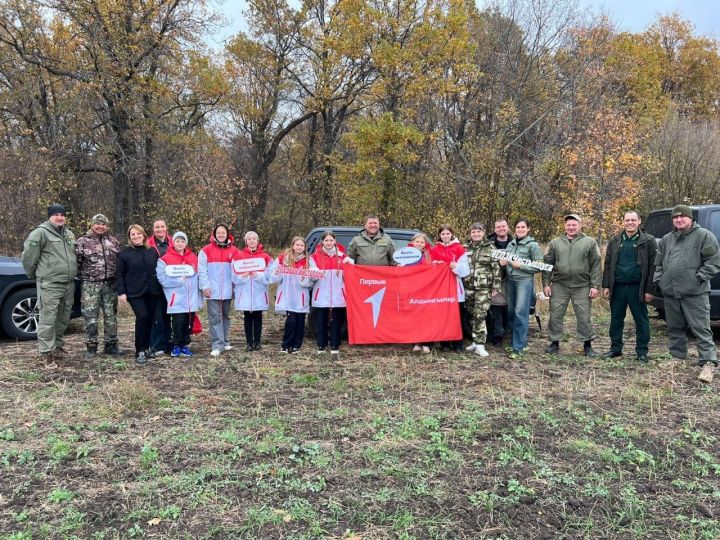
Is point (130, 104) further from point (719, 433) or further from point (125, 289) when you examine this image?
point (719, 433)

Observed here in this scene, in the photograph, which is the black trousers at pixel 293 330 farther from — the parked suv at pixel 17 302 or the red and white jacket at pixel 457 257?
the parked suv at pixel 17 302

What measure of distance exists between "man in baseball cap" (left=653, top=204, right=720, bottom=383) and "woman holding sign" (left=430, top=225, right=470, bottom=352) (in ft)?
7.72

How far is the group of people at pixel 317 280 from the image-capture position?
22.1ft

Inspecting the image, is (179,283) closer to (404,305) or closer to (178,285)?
(178,285)

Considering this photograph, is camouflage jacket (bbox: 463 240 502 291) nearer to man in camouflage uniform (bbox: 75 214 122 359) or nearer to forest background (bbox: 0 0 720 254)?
man in camouflage uniform (bbox: 75 214 122 359)

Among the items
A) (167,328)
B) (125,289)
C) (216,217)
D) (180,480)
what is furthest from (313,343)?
(216,217)

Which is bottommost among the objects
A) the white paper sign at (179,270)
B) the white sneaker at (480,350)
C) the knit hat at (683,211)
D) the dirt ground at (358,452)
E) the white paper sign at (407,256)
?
the dirt ground at (358,452)

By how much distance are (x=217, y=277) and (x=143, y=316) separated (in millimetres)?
1056

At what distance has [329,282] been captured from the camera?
24.0ft

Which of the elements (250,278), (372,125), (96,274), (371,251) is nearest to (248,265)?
(250,278)

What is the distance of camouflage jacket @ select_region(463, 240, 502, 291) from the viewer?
24.0 ft

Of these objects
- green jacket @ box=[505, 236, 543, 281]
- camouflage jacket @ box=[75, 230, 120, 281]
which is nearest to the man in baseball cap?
green jacket @ box=[505, 236, 543, 281]

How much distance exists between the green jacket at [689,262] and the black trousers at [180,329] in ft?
20.2

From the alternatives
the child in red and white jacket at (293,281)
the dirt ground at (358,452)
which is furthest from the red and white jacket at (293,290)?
the dirt ground at (358,452)
